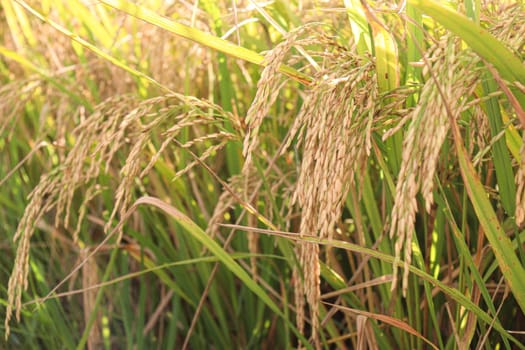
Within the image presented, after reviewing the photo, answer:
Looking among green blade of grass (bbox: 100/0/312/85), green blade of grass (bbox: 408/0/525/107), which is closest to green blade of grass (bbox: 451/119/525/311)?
green blade of grass (bbox: 408/0/525/107)

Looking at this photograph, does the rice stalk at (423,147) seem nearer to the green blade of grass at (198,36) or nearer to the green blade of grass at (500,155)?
the green blade of grass at (500,155)

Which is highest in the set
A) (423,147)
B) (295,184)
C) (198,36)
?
(198,36)

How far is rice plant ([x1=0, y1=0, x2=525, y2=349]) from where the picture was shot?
3.50 feet

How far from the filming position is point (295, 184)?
64.4 inches

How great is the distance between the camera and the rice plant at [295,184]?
1067mm

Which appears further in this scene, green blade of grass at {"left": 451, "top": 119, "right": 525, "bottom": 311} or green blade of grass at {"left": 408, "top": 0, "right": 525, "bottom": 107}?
green blade of grass at {"left": 451, "top": 119, "right": 525, "bottom": 311}

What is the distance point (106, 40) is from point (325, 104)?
1.24 meters

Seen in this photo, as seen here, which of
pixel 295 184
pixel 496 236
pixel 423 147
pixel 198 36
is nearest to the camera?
pixel 423 147

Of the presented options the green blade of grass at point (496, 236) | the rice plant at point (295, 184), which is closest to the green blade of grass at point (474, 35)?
the rice plant at point (295, 184)

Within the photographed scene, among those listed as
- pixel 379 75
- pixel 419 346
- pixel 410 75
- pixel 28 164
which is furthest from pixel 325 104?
pixel 28 164

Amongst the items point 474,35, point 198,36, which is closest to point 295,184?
point 198,36

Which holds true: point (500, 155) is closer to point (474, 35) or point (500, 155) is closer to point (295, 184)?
point (474, 35)

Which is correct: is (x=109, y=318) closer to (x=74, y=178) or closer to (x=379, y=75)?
(x=74, y=178)

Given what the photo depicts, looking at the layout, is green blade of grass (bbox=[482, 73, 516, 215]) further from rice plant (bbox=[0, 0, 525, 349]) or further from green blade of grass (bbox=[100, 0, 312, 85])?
green blade of grass (bbox=[100, 0, 312, 85])
